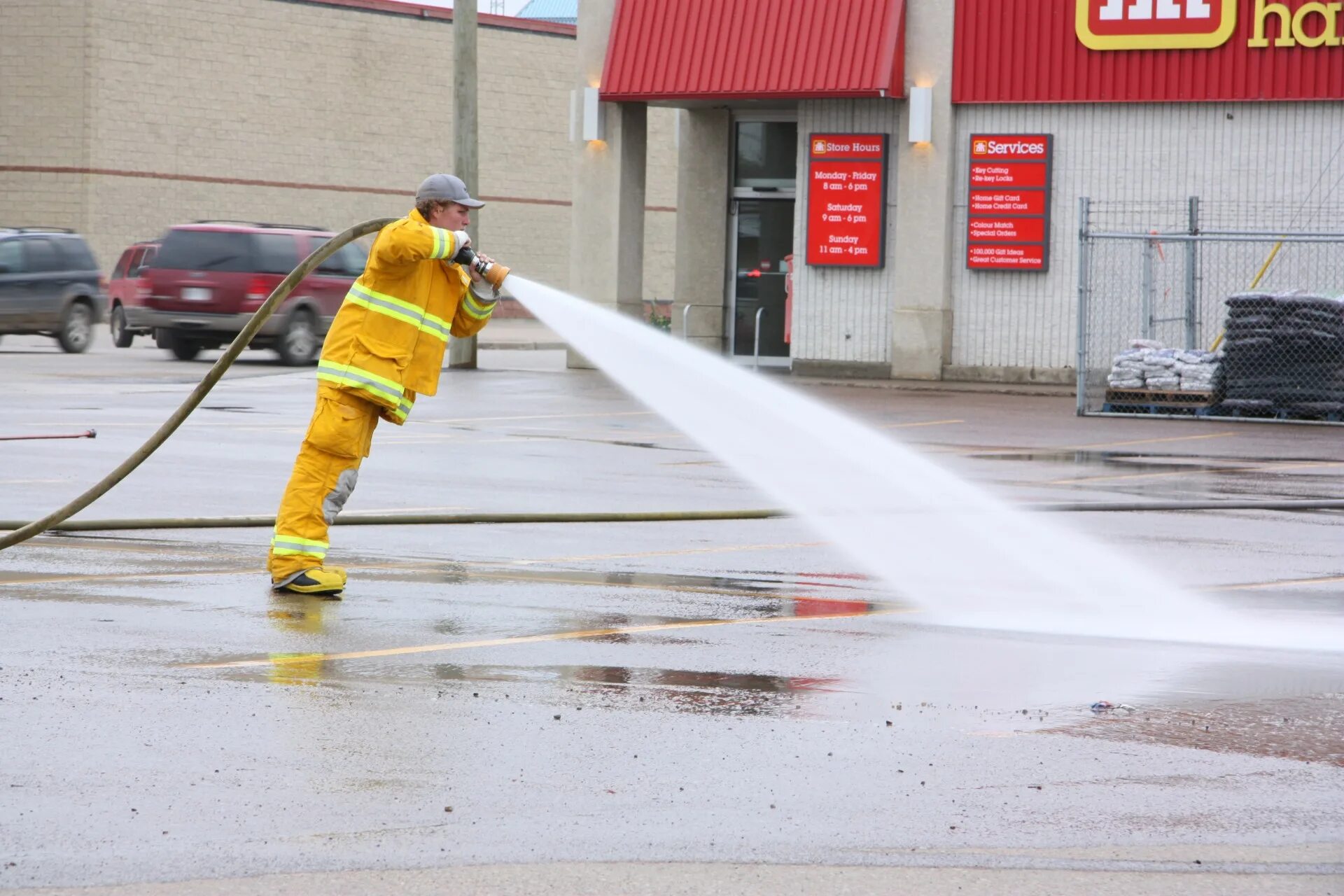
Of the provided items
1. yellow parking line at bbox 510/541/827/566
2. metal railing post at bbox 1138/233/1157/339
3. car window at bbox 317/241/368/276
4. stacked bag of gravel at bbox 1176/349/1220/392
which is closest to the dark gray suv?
car window at bbox 317/241/368/276

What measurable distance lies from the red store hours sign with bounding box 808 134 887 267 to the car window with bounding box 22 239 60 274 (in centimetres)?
1109

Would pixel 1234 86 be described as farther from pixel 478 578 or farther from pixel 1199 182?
pixel 478 578

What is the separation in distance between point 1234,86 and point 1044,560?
15.6 meters

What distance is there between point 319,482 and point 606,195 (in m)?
19.6

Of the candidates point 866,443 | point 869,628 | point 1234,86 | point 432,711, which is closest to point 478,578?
point 869,628

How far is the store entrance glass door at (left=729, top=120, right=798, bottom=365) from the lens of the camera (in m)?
29.3

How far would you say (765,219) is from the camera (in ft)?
96.6

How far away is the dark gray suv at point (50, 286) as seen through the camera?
92.8ft

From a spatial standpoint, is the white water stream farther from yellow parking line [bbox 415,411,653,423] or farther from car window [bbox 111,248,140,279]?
car window [bbox 111,248,140,279]

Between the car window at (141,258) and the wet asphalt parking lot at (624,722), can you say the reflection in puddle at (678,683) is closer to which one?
the wet asphalt parking lot at (624,722)

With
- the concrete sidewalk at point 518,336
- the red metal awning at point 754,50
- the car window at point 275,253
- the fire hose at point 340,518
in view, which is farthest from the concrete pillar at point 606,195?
the fire hose at point 340,518

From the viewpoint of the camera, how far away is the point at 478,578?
9039 millimetres

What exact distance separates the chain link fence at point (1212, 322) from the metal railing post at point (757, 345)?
477 cm

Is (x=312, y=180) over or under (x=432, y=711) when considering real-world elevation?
over
